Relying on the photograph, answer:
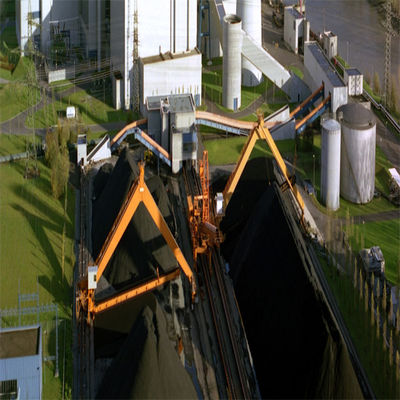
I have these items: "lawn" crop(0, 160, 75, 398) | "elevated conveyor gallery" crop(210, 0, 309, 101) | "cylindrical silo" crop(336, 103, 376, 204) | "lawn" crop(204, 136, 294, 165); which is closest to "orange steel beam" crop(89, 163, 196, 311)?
"lawn" crop(0, 160, 75, 398)

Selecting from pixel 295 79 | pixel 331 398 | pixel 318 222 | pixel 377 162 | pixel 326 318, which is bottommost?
pixel 331 398

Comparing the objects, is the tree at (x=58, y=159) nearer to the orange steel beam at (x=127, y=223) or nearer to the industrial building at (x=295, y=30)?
the orange steel beam at (x=127, y=223)

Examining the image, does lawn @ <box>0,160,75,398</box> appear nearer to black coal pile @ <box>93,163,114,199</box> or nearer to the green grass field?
the green grass field

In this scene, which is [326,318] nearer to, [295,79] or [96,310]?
[96,310]

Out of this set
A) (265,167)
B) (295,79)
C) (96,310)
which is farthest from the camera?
(295,79)

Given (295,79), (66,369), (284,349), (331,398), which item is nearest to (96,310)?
(66,369)
